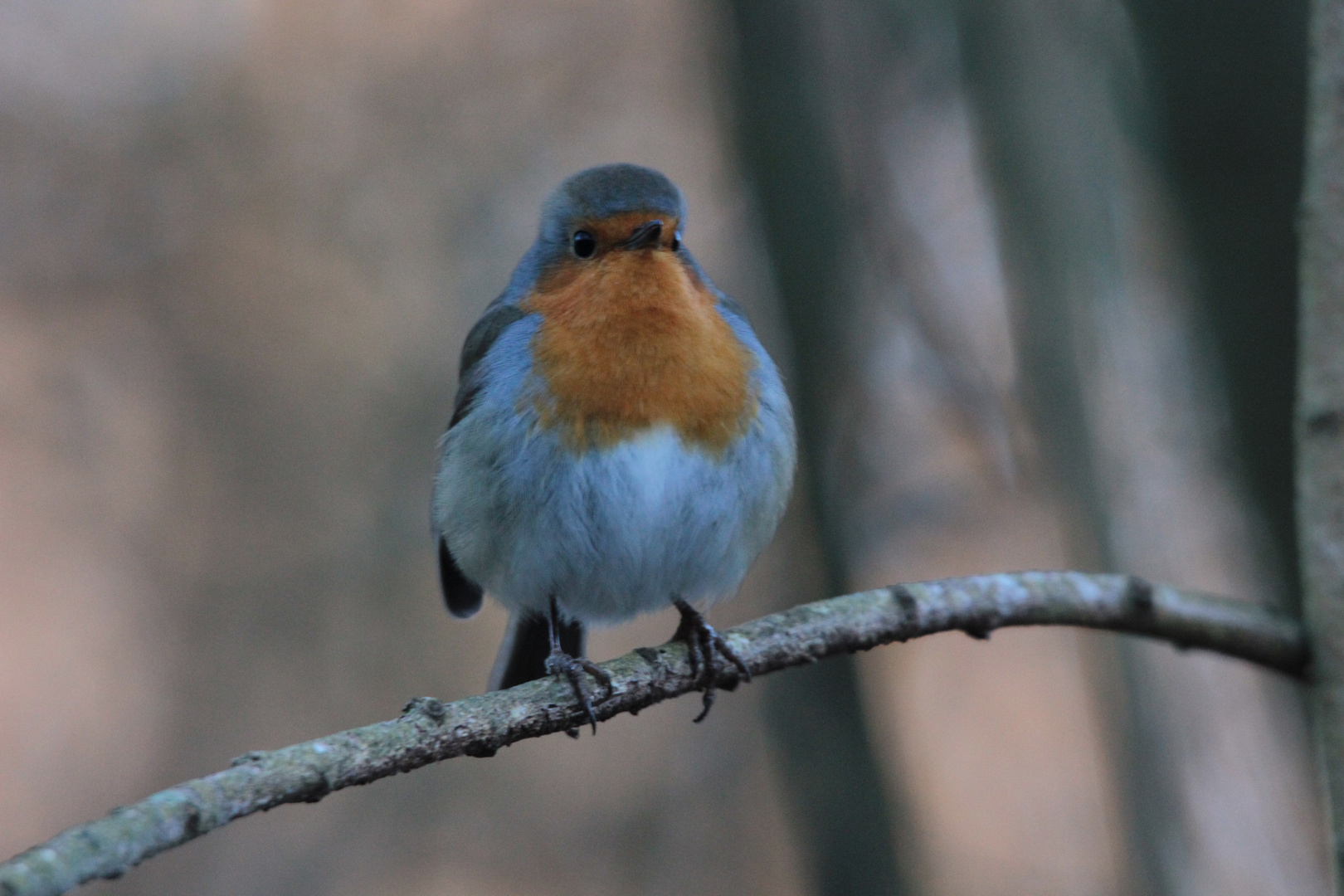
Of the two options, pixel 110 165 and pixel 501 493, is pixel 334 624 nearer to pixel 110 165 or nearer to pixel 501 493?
pixel 110 165

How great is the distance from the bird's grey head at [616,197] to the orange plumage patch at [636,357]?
31mm

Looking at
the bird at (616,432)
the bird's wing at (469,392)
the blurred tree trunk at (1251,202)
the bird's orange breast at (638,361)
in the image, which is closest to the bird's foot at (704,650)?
the bird at (616,432)

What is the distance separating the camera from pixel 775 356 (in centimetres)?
461

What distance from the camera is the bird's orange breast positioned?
2857 millimetres

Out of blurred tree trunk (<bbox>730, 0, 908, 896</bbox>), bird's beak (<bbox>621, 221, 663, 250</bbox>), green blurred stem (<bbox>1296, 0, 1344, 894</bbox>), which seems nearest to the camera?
green blurred stem (<bbox>1296, 0, 1344, 894</bbox>)

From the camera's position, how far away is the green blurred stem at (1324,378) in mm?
2273

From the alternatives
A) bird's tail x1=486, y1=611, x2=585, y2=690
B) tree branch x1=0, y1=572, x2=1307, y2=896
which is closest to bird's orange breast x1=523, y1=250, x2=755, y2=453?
tree branch x1=0, y1=572, x2=1307, y2=896

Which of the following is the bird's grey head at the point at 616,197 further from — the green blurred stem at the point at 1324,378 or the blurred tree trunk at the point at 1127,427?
the green blurred stem at the point at 1324,378

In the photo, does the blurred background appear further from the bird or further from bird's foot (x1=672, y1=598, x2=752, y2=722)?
bird's foot (x1=672, y1=598, x2=752, y2=722)

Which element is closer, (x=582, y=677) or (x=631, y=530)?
(x=582, y=677)

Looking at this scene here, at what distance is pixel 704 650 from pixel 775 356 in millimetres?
2280

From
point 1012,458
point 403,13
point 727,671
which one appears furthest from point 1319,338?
point 403,13

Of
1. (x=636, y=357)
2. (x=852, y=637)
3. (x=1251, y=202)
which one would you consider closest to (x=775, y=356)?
(x=636, y=357)

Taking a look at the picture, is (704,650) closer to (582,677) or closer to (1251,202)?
(582,677)
